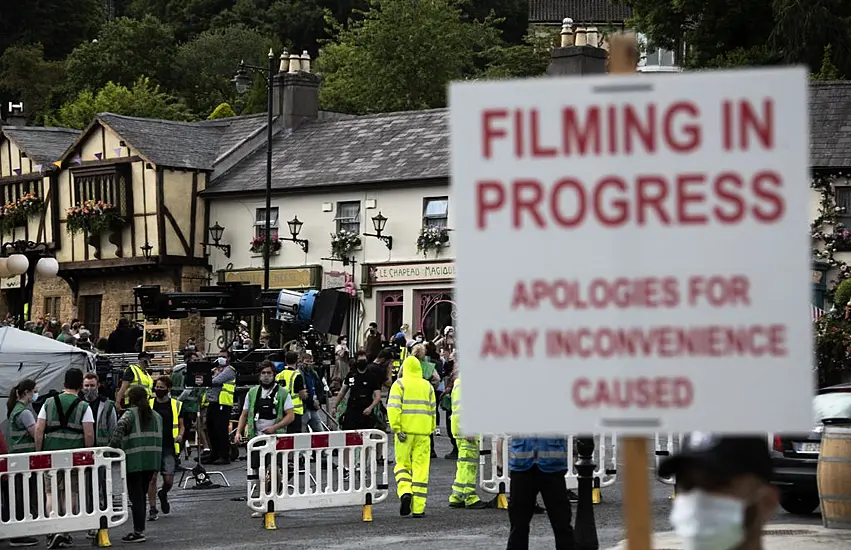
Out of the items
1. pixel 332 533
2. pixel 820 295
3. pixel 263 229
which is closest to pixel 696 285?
pixel 332 533

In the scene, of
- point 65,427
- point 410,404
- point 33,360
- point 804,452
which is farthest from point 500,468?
point 33,360

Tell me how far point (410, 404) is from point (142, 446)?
279cm

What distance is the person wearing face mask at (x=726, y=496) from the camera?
558 centimetres

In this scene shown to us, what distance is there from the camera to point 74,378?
57.7 ft

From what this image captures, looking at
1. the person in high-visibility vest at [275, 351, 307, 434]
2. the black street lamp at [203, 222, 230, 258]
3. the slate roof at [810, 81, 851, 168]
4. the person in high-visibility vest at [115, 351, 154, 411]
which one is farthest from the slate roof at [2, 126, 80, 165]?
the person in high-visibility vest at [275, 351, 307, 434]

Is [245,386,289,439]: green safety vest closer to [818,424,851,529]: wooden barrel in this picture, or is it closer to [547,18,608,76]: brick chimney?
[818,424,851,529]: wooden barrel

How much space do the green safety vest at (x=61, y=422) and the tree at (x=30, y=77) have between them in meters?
62.6

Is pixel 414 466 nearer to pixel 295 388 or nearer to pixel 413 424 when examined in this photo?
pixel 413 424

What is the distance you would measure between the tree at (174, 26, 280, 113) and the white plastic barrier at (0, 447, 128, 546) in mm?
63792

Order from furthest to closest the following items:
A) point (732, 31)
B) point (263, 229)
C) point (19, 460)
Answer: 1. point (732, 31)
2. point (263, 229)
3. point (19, 460)

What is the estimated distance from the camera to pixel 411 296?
44000 mm

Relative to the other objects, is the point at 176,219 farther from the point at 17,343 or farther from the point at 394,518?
the point at 394,518

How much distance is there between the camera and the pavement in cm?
1576

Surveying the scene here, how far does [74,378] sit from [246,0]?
73.8 metres
